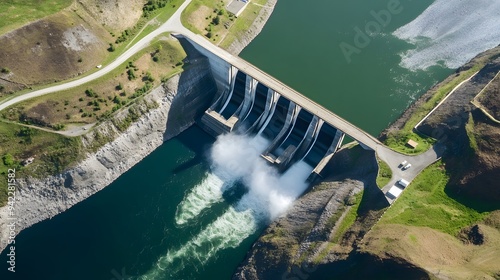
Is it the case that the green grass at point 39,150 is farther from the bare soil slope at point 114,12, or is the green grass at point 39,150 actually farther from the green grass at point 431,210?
the green grass at point 431,210

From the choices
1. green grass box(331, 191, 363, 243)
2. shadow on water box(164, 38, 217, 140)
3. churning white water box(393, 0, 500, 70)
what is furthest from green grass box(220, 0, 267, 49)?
green grass box(331, 191, 363, 243)

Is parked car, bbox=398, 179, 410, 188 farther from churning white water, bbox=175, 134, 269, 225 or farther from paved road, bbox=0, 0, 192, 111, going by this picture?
paved road, bbox=0, 0, 192, 111

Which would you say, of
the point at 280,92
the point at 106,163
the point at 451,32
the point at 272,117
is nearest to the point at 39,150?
the point at 106,163

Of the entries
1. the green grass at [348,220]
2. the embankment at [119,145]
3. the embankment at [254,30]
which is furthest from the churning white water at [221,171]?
the embankment at [254,30]

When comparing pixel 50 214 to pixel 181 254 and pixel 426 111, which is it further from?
pixel 426 111

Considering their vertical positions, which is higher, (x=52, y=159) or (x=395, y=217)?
(x=395, y=217)

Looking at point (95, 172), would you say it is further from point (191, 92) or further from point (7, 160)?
point (191, 92)

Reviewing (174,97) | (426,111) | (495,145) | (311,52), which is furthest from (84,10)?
(495,145)
